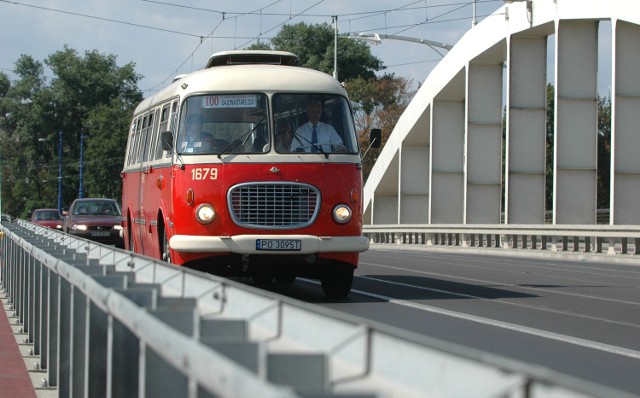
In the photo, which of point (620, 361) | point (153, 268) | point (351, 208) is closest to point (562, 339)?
point (620, 361)

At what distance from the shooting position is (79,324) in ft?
23.4

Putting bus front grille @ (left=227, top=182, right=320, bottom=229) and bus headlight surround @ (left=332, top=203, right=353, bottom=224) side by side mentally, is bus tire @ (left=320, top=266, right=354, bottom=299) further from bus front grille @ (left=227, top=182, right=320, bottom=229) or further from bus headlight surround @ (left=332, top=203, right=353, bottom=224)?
bus front grille @ (left=227, top=182, right=320, bottom=229)

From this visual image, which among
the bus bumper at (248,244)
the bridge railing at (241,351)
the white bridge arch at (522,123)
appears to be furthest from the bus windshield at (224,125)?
the white bridge arch at (522,123)

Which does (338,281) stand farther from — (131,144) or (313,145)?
(131,144)

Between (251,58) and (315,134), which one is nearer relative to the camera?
(315,134)

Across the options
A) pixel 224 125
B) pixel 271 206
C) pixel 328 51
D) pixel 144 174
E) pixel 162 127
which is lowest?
pixel 271 206

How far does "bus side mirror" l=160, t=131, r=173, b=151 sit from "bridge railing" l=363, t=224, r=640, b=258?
592 inches

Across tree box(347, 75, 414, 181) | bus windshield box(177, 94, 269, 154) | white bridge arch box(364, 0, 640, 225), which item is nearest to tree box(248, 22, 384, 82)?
tree box(347, 75, 414, 181)

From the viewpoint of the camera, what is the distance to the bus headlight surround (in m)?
15.5

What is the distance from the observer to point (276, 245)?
15.2m

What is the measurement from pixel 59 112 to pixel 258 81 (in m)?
106

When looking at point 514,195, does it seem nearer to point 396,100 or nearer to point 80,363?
point 80,363

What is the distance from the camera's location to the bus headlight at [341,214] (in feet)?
50.8

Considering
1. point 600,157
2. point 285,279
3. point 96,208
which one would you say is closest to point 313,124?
point 285,279
